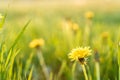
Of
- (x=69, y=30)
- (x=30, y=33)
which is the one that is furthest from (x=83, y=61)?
(x=30, y=33)

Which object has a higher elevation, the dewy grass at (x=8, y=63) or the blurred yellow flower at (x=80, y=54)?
the blurred yellow flower at (x=80, y=54)

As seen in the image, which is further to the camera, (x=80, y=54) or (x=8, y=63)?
(x=8, y=63)

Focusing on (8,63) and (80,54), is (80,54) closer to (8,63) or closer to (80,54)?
(80,54)

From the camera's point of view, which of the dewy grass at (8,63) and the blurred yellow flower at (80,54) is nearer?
the blurred yellow flower at (80,54)

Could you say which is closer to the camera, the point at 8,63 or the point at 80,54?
the point at 80,54

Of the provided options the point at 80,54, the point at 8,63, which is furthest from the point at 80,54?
the point at 8,63

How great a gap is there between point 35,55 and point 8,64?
949 mm

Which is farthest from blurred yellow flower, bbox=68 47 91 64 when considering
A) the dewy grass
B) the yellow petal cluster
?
the dewy grass

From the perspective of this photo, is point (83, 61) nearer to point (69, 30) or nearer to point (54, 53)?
point (54, 53)

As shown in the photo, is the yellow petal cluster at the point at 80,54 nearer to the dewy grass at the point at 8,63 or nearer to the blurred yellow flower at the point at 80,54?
the blurred yellow flower at the point at 80,54

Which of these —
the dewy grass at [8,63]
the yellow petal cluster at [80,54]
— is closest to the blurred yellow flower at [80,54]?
the yellow petal cluster at [80,54]

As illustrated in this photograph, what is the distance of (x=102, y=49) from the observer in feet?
7.00

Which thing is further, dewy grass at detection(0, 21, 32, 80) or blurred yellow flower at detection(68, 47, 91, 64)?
dewy grass at detection(0, 21, 32, 80)

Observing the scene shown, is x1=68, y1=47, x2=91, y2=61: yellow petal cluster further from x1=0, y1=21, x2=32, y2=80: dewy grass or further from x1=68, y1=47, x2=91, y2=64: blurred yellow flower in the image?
x1=0, y1=21, x2=32, y2=80: dewy grass
